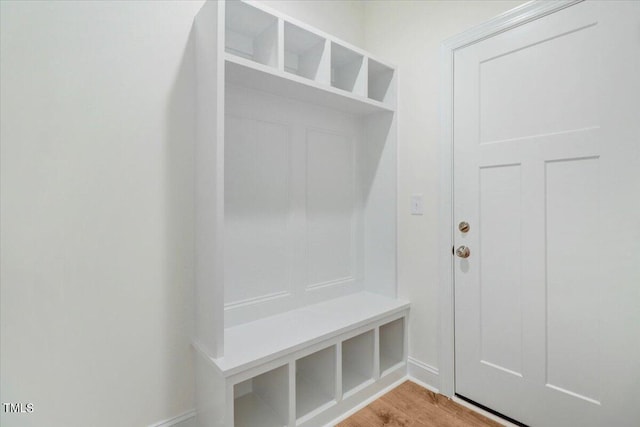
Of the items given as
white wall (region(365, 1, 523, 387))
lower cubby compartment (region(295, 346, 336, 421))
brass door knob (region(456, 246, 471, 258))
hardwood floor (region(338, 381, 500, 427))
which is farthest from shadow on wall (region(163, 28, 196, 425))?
brass door knob (region(456, 246, 471, 258))

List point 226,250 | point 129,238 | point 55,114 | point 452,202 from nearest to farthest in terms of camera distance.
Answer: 1. point 55,114
2. point 129,238
3. point 226,250
4. point 452,202

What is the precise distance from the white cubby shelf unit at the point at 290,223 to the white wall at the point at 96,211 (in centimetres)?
12

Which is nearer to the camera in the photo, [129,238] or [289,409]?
[129,238]

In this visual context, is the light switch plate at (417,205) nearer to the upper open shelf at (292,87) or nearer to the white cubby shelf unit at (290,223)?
the white cubby shelf unit at (290,223)

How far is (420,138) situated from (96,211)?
5.74 ft

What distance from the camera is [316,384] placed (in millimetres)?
1787

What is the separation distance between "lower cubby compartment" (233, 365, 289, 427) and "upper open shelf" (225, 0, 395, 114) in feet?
4.58

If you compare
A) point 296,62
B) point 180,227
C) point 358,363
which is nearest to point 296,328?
point 358,363

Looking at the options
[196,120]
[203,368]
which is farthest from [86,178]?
[203,368]

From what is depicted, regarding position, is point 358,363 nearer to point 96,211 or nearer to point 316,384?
point 316,384

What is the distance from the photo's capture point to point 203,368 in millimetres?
1436

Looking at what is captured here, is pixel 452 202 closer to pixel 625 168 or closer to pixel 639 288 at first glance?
pixel 625 168

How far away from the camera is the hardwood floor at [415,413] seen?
1611 millimetres

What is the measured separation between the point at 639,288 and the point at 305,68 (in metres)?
1.88
